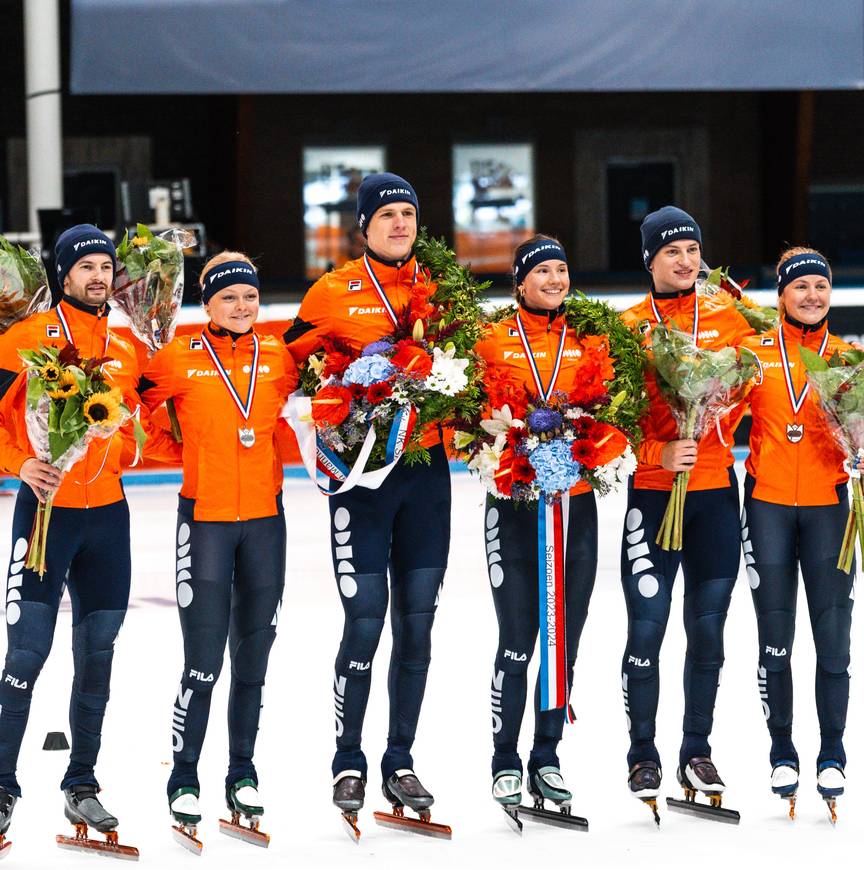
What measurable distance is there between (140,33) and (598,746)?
1179 cm

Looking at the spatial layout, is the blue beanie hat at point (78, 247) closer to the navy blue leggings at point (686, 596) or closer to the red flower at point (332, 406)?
the red flower at point (332, 406)

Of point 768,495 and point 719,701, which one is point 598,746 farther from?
point 768,495

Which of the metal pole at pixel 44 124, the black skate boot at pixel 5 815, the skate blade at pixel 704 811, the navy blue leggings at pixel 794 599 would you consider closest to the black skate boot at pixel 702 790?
the skate blade at pixel 704 811

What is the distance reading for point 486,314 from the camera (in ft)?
17.9

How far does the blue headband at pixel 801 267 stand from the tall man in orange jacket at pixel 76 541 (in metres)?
2.06

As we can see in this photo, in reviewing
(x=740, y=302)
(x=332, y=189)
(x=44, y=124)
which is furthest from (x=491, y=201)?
(x=740, y=302)

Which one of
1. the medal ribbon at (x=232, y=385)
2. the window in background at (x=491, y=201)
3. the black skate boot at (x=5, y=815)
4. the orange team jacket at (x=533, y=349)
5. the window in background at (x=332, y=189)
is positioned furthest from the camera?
the window in background at (x=491, y=201)

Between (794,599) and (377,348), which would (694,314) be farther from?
(377,348)

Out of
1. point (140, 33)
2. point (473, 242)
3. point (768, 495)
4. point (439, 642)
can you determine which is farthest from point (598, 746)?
point (473, 242)

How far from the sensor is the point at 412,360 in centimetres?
506

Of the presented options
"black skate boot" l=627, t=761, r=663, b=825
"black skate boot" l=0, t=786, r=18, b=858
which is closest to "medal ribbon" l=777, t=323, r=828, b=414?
"black skate boot" l=627, t=761, r=663, b=825

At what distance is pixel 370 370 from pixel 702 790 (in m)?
1.71

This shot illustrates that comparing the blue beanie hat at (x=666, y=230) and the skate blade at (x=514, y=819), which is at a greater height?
the blue beanie hat at (x=666, y=230)

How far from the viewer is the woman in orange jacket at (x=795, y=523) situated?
526 centimetres
